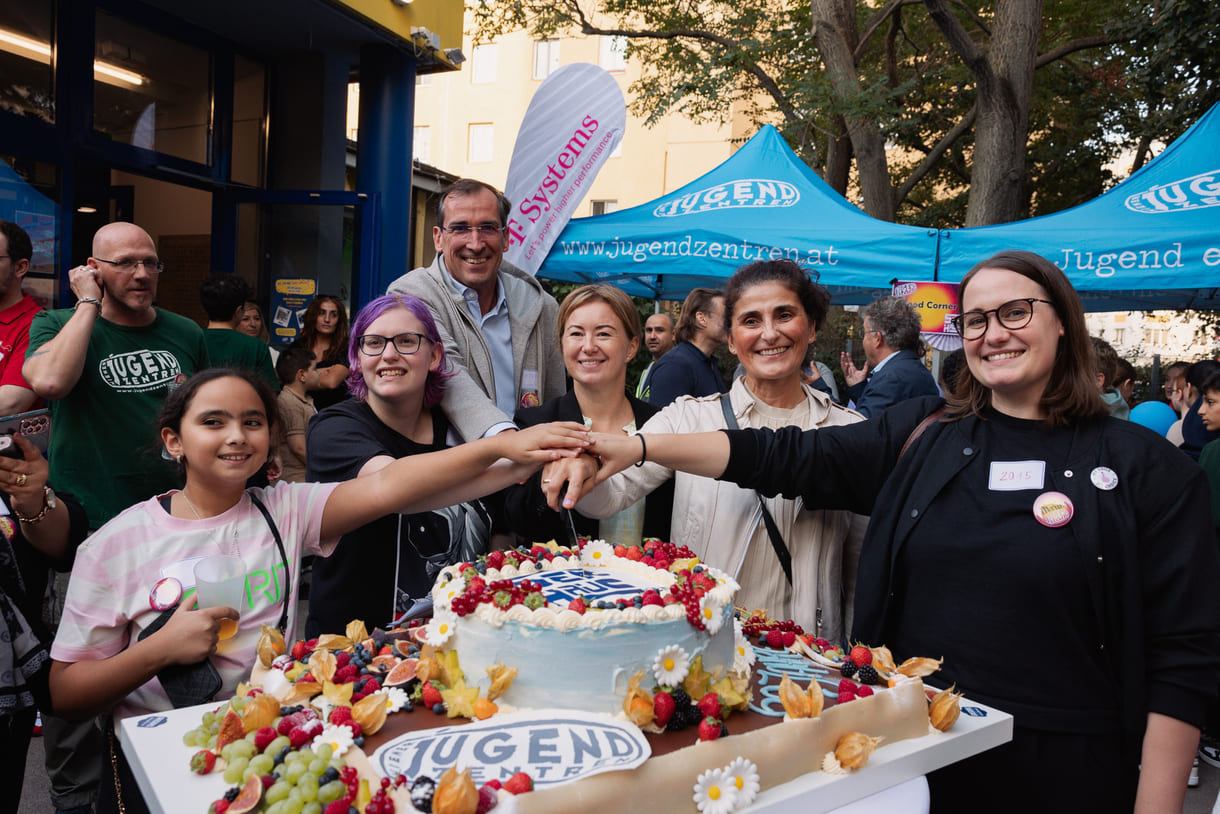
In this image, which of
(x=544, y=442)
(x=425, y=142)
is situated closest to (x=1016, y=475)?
(x=544, y=442)

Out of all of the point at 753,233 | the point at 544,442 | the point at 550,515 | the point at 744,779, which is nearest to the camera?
the point at 744,779

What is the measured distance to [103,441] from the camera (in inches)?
139

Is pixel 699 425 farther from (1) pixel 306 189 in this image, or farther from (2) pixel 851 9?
(2) pixel 851 9

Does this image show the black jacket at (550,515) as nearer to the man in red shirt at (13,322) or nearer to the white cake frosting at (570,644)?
the white cake frosting at (570,644)

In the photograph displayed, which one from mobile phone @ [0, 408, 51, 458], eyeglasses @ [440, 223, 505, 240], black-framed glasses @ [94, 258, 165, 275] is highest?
eyeglasses @ [440, 223, 505, 240]

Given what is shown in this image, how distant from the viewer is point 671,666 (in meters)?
1.94

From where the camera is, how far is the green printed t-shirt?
3510 millimetres

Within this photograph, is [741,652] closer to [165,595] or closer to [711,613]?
[711,613]

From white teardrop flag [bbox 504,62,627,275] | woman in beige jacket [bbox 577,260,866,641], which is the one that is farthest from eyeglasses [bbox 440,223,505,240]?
white teardrop flag [bbox 504,62,627,275]

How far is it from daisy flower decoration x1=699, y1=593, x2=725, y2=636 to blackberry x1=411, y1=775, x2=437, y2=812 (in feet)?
2.38

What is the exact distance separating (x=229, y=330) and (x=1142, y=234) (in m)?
5.98

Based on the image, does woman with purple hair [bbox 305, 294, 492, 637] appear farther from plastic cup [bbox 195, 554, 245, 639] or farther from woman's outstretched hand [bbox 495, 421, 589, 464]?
plastic cup [bbox 195, 554, 245, 639]

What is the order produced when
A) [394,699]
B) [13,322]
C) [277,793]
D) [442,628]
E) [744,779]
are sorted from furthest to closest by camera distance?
[13,322]
[442,628]
[394,699]
[744,779]
[277,793]

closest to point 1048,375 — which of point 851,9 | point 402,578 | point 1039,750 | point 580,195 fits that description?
point 1039,750
